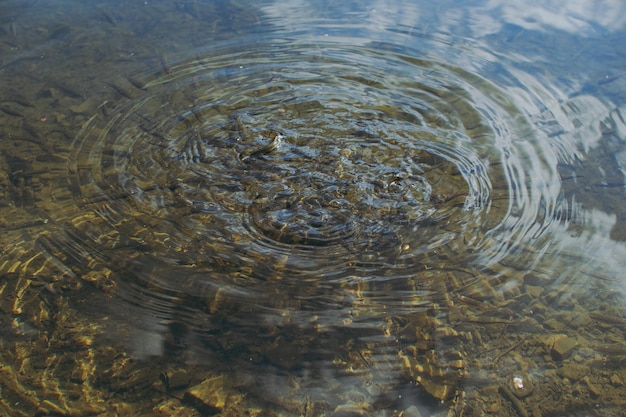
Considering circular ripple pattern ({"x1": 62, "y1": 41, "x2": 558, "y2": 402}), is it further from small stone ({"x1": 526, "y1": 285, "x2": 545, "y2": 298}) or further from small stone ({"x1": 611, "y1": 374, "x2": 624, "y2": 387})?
small stone ({"x1": 611, "y1": 374, "x2": 624, "y2": 387})

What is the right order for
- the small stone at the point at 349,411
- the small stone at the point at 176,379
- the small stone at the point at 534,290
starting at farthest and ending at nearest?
the small stone at the point at 534,290
the small stone at the point at 176,379
the small stone at the point at 349,411

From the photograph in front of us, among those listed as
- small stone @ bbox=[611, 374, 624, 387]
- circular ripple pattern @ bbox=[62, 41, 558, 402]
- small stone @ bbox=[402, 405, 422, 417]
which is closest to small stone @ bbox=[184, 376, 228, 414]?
circular ripple pattern @ bbox=[62, 41, 558, 402]

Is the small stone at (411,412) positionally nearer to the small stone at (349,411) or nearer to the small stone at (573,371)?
the small stone at (349,411)

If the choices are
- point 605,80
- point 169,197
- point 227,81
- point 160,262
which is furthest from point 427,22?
point 160,262

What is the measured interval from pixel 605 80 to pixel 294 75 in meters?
2.78

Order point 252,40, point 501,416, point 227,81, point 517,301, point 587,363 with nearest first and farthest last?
point 501,416, point 587,363, point 517,301, point 227,81, point 252,40

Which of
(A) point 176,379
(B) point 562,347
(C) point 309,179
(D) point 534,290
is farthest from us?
(C) point 309,179

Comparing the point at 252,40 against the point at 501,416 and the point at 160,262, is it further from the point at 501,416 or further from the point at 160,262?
the point at 501,416

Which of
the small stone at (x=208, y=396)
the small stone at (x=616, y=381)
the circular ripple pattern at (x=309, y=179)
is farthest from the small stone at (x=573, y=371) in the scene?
the small stone at (x=208, y=396)

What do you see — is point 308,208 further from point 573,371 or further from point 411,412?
point 573,371

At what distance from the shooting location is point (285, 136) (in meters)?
4.12

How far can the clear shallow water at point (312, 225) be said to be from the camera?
274 cm

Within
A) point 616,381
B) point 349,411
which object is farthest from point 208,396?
point 616,381

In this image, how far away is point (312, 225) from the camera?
3402mm
